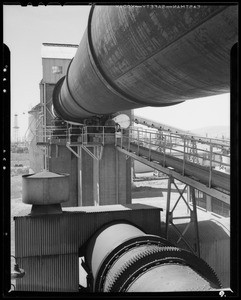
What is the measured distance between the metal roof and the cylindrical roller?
1807 cm

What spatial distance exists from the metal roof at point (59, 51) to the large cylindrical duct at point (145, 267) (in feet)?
56.9

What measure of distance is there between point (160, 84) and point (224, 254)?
7947 mm

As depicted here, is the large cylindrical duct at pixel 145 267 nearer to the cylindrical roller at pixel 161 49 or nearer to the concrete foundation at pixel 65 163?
the cylindrical roller at pixel 161 49

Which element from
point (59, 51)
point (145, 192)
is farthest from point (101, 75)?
point (145, 192)

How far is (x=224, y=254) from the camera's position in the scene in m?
10.6

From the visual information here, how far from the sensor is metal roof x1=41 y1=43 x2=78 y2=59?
22.8 metres

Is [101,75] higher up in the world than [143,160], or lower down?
higher up

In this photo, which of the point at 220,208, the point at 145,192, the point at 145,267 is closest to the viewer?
the point at 145,267

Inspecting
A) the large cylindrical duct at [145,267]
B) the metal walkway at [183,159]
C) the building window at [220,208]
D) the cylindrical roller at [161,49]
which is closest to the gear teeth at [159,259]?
the large cylindrical duct at [145,267]

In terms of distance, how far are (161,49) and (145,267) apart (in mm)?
3503

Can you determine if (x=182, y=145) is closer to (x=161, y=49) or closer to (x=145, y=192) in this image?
(x=161, y=49)

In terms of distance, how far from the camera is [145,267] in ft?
17.6

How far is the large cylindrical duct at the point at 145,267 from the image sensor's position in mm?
4574

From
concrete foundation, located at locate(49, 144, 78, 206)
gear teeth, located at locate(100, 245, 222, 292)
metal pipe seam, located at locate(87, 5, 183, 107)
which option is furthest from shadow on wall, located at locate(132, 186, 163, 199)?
metal pipe seam, located at locate(87, 5, 183, 107)
